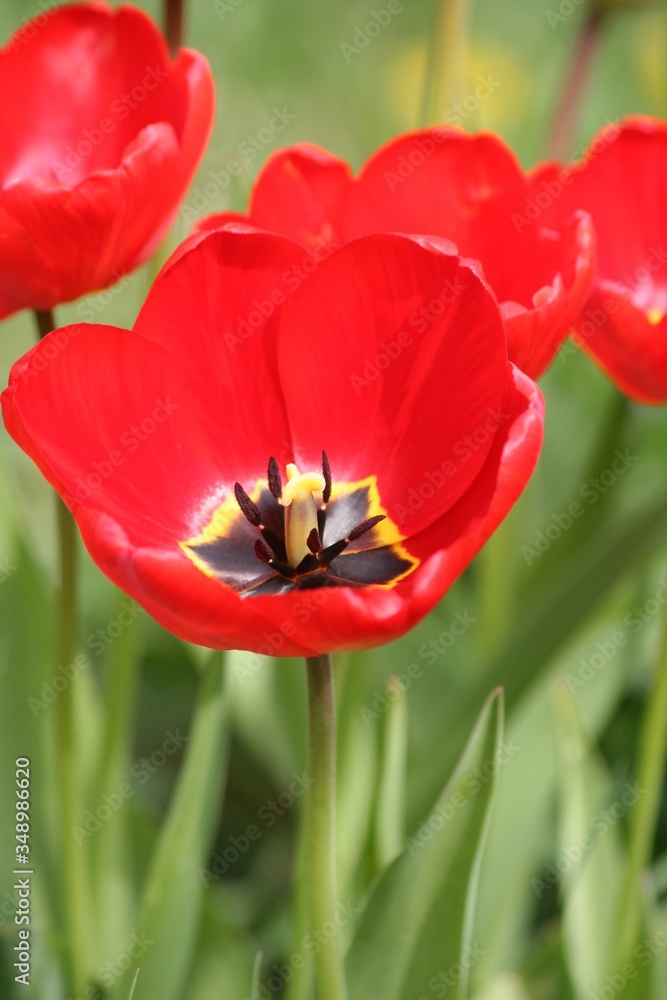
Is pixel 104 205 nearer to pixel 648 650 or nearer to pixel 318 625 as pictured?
pixel 318 625

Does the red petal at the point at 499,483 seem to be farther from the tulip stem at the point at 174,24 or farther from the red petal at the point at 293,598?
the tulip stem at the point at 174,24

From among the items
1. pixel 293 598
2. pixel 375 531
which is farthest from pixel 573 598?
pixel 293 598

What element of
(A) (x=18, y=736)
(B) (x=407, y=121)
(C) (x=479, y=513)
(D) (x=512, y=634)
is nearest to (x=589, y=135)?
(B) (x=407, y=121)

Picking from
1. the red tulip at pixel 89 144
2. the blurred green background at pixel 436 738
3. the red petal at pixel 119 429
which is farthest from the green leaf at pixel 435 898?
the red tulip at pixel 89 144

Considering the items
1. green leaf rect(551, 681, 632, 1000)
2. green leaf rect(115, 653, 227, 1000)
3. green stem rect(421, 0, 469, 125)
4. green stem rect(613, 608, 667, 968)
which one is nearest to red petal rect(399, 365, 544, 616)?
green stem rect(613, 608, 667, 968)

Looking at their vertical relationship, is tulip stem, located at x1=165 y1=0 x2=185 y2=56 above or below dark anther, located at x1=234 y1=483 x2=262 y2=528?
above

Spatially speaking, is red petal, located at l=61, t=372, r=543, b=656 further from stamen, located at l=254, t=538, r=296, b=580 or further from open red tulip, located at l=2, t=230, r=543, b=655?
stamen, located at l=254, t=538, r=296, b=580
